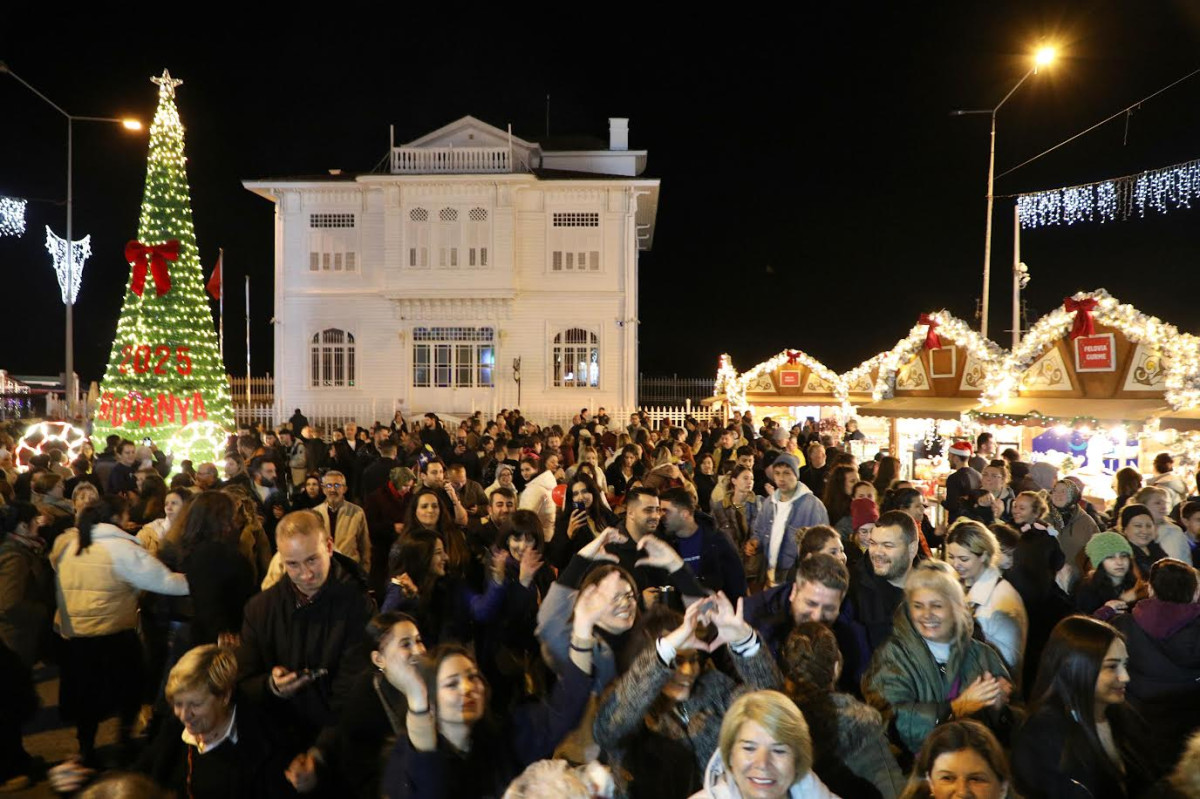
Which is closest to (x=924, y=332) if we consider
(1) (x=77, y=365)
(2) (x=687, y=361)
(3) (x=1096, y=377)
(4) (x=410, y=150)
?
(3) (x=1096, y=377)

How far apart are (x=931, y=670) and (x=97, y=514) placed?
4.60 metres

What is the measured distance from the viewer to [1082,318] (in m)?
11.3

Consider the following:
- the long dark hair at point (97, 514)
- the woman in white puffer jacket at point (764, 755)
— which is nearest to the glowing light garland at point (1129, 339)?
the woman in white puffer jacket at point (764, 755)

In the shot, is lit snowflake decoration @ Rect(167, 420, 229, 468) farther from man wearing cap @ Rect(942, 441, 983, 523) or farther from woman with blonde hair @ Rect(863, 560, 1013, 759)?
woman with blonde hair @ Rect(863, 560, 1013, 759)

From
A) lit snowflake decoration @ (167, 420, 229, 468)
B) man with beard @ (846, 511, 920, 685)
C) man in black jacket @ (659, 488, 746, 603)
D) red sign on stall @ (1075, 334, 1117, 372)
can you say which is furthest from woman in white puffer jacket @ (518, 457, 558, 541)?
lit snowflake decoration @ (167, 420, 229, 468)

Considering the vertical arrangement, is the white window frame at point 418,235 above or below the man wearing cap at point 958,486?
above

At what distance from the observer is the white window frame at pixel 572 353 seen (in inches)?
1078

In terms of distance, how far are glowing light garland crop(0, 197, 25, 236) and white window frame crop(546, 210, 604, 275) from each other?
1453cm

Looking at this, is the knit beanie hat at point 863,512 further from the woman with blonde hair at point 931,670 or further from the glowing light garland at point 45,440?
the glowing light garland at point 45,440

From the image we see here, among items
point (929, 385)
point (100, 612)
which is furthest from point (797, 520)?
point (929, 385)

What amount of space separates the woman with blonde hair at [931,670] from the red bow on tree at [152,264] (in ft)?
54.1

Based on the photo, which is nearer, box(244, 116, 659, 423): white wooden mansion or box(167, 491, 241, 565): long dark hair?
box(167, 491, 241, 565): long dark hair

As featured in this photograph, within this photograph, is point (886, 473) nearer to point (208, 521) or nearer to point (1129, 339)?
point (1129, 339)

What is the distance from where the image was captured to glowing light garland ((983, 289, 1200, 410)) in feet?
31.8
